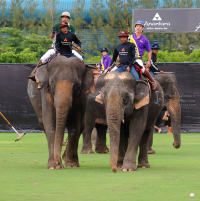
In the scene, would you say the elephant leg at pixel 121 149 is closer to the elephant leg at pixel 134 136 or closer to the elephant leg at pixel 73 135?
the elephant leg at pixel 134 136

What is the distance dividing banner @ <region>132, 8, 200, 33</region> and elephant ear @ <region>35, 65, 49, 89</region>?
27502 millimetres

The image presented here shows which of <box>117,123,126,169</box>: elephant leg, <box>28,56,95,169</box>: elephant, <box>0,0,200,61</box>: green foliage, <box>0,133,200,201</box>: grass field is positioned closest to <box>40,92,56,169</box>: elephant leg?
<box>28,56,95,169</box>: elephant

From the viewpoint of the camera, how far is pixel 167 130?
93.9 ft

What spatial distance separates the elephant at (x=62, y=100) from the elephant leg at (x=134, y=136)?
124 centimetres

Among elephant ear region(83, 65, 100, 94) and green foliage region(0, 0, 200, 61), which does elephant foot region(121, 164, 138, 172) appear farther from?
green foliage region(0, 0, 200, 61)

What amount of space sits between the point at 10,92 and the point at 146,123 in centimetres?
1563

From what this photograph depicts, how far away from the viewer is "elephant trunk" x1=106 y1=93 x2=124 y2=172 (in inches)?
453

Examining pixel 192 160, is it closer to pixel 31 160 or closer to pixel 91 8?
pixel 31 160

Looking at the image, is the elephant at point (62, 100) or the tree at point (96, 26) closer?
the elephant at point (62, 100)

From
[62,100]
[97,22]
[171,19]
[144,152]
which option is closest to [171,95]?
[144,152]

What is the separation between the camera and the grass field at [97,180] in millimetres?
8633

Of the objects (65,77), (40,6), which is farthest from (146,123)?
(40,6)

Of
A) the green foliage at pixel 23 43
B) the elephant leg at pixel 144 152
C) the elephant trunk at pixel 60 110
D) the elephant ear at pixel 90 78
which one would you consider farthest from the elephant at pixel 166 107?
the green foliage at pixel 23 43

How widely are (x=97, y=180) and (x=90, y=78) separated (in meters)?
3.57
